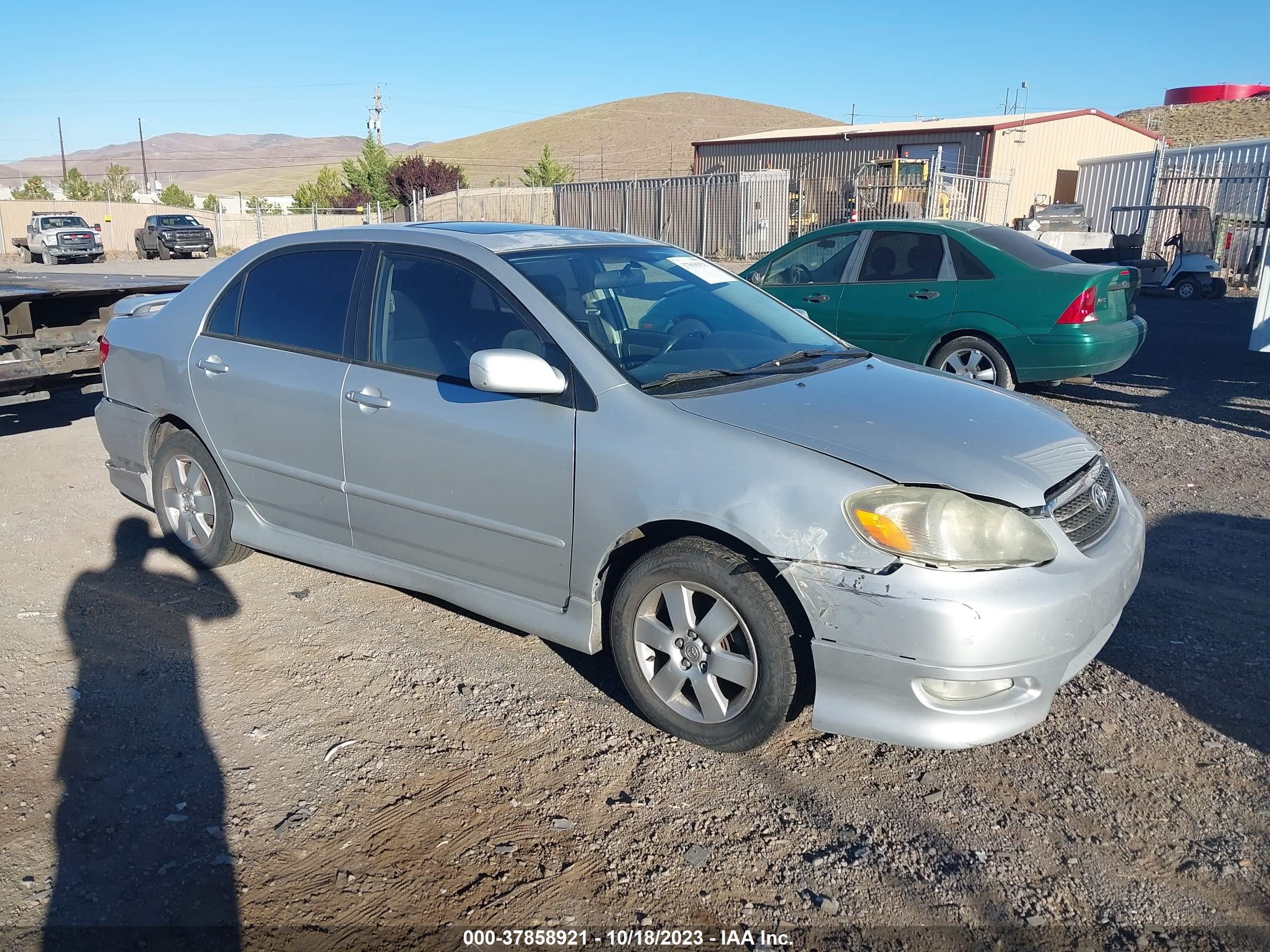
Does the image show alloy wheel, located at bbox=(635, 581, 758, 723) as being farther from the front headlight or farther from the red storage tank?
the red storage tank

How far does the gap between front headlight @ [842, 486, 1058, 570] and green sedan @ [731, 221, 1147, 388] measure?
5629 millimetres

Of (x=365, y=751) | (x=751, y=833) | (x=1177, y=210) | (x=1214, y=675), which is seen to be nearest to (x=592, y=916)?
(x=751, y=833)

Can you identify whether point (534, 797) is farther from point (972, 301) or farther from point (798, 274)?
point (798, 274)

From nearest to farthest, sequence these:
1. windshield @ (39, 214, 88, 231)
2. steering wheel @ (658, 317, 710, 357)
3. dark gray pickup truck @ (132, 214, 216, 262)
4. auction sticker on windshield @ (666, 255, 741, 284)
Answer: steering wheel @ (658, 317, 710, 357), auction sticker on windshield @ (666, 255, 741, 284), windshield @ (39, 214, 88, 231), dark gray pickup truck @ (132, 214, 216, 262)

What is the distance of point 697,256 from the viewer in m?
4.88

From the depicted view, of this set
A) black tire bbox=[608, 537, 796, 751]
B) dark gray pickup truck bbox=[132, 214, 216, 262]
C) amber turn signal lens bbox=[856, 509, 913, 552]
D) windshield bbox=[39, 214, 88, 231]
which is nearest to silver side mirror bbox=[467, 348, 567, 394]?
black tire bbox=[608, 537, 796, 751]

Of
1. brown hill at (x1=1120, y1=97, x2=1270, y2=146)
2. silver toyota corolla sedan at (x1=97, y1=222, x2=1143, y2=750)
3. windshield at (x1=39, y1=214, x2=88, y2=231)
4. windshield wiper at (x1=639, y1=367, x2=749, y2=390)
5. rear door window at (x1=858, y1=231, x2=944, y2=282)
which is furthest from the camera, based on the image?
brown hill at (x1=1120, y1=97, x2=1270, y2=146)

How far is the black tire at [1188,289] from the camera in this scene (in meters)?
18.4

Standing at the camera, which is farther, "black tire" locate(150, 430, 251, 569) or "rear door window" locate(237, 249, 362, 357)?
"black tire" locate(150, 430, 251, 569)

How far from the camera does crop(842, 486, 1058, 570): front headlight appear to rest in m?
2.94

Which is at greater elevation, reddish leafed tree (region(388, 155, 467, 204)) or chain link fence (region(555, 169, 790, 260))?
reddish leafed tree (region(388, 155, 467, 204))

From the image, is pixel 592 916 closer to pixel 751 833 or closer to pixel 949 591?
pixel 751 833

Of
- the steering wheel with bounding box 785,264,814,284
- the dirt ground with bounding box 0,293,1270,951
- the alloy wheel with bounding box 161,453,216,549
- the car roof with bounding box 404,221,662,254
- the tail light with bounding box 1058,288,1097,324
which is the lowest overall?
the dirt ground with bounding box 0,293,1270,951

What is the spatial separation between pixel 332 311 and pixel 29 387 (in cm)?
415
